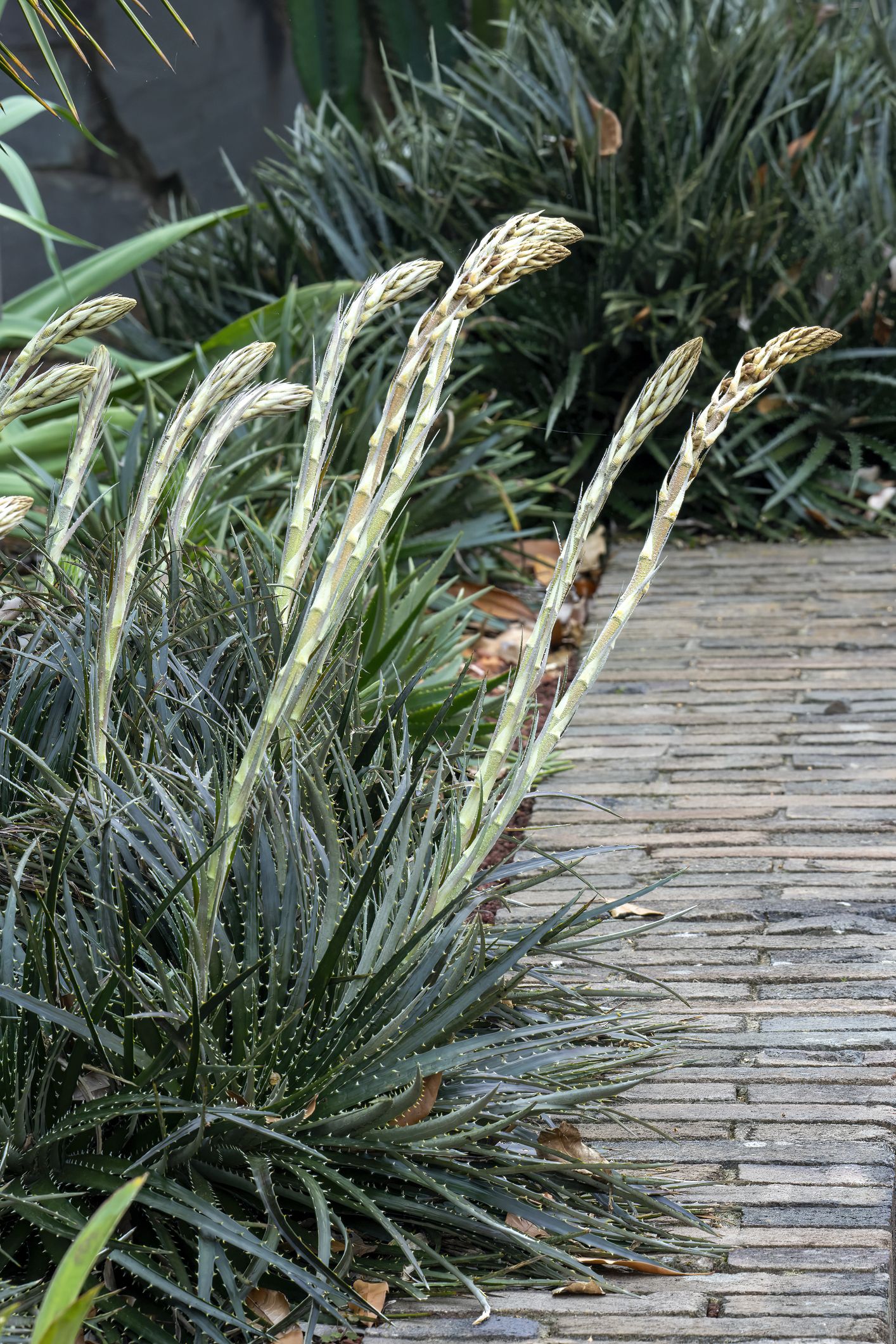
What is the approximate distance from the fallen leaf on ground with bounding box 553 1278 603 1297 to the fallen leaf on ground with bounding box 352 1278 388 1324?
0.78 feet

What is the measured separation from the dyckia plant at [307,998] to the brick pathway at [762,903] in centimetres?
12

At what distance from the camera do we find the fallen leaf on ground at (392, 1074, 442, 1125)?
217 cm

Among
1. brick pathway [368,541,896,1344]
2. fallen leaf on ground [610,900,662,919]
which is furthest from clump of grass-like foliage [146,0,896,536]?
fallen leaf on ground [610,900,662,919]

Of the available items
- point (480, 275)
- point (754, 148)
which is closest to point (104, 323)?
point (480, 275)

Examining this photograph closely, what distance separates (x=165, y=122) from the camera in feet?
32.7

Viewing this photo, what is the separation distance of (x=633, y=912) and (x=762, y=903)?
28 cm

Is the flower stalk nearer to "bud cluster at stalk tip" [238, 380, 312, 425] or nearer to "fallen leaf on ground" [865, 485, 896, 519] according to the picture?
"bud cluster at stalk tip" [238, 380, 312, 425]

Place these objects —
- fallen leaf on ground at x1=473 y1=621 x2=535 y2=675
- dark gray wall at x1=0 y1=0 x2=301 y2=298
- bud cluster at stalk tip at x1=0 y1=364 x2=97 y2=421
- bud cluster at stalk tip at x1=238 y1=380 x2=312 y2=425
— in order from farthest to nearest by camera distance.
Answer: dark gray wall at x1=0 y1=0 x2=301 y2=298 → fallen leaf on ground at x1=473 y1=621 x2=535 y2=675 → bud cluster at stalk tip at x1=238 y1=380 x2=312 y2=425 → bud cluster at stalk tip at x1=0 y1=364 x2=97 y2=421

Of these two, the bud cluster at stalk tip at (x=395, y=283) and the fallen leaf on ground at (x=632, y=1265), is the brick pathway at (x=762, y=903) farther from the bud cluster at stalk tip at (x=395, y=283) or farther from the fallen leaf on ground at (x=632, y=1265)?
the bud cluster at stalk tip at (x=395, y=283)

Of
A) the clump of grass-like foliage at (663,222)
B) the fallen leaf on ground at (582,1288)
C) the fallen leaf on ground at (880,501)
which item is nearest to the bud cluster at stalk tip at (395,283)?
the fallen leaf on ground at (582,1288)

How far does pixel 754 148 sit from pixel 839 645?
8.68 ft

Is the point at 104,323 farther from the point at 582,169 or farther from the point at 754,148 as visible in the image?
the point at 754,148

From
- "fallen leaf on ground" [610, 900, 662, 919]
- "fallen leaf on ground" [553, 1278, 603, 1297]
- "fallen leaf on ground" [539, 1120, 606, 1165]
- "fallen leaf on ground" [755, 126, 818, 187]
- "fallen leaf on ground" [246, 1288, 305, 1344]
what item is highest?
"fallen leaf on ground" [246, 1288, 305, 1344]

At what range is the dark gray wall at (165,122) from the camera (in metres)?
9.84
